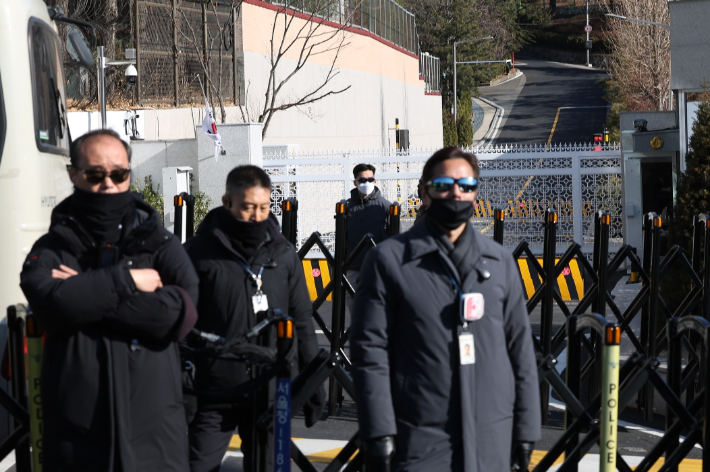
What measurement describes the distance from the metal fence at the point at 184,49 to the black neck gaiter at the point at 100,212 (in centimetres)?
1972

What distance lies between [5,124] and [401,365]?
155 inches

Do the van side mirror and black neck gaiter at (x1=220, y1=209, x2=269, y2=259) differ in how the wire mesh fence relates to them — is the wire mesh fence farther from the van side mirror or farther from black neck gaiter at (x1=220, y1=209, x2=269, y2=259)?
black neck gaiter at (x1=220, y1=209, x2=269, y2=259)

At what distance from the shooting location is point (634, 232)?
14812mm

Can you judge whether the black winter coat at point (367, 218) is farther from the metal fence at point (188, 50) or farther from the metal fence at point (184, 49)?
the metal fence at point (184, 49)

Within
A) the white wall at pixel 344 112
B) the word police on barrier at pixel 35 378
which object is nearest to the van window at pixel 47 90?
the word police on barrier at pixel 35 378

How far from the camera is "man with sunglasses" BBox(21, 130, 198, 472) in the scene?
310 cm

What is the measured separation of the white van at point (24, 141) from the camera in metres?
5.89

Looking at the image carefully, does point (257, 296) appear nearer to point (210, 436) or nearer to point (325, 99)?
point (210, 436)

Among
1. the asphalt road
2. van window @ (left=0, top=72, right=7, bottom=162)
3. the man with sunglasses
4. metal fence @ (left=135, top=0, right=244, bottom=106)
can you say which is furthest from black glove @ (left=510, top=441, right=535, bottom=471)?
the asphalt road

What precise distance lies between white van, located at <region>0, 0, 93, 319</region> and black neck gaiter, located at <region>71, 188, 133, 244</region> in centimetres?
290

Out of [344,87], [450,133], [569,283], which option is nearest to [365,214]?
[569,283]

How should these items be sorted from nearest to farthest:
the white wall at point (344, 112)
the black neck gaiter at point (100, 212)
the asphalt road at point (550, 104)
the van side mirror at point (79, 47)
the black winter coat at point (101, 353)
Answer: the black winter coat at point (101, 353) < the black neck gaiter at point (100, 212) < the van side mirror at point (79, 47) < the white wall at point (344, 112) < the asphalt road at point (550, 104)

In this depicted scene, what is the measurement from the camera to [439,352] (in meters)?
3.21

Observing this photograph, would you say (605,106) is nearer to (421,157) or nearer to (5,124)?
(421,157)
